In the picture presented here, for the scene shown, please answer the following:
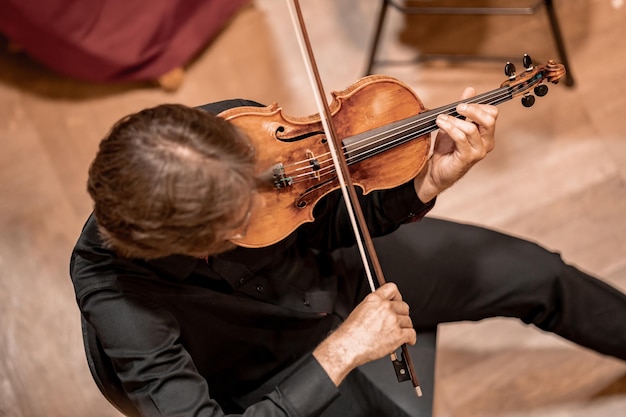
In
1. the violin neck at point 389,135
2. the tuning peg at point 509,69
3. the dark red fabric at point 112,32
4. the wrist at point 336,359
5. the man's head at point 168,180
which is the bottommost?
the wrist at point 336,359

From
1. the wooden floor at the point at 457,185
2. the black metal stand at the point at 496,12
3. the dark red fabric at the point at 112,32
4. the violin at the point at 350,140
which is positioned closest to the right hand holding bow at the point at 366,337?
the violin at the point at 350,140

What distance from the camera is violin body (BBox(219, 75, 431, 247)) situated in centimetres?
101

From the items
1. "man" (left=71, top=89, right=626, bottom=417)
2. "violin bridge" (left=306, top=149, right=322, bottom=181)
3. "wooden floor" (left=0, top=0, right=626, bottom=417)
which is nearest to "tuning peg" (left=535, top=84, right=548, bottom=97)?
"man" (left=71, top=89, right=626, bottom=417)

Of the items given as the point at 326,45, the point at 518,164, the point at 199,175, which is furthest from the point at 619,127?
the point at 199,175

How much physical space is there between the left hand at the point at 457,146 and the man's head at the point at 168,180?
12.5 inches

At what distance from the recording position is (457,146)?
3.39ft

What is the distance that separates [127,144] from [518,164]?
1.20m

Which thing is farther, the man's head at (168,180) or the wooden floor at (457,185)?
the wooden floor at (457,185)

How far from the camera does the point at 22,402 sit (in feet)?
4.89

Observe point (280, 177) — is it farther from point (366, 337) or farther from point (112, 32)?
point (112, 32)

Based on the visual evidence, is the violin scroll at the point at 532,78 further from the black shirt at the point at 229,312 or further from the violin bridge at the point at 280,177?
the violin bridge at the point at 280,177

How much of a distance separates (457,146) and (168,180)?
17.1 inches

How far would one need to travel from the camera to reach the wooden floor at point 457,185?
1539 mm

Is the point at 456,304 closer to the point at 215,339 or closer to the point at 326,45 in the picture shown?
the point at 215,339
